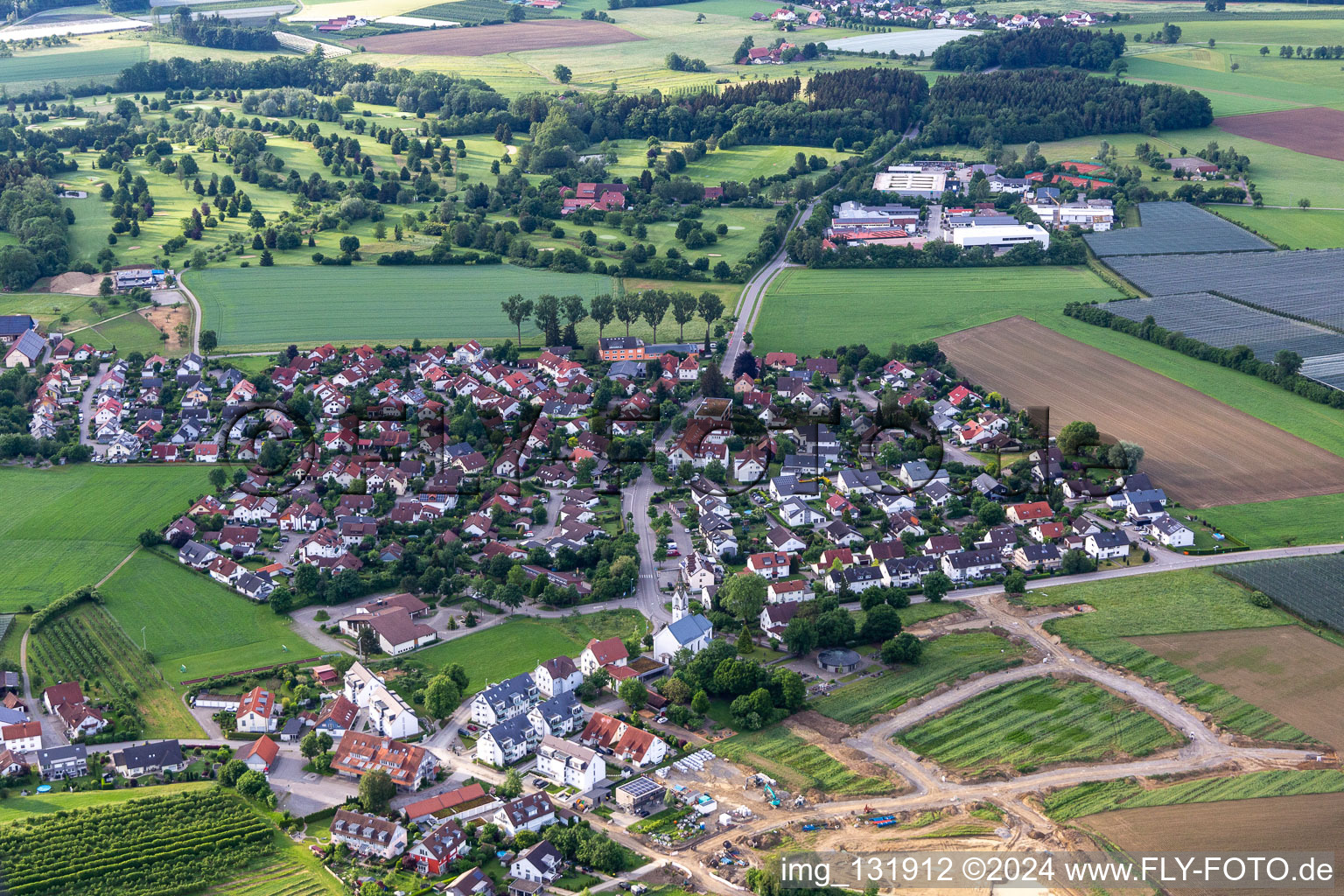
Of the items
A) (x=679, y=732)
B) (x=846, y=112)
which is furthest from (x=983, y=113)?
(x=679, y=732)

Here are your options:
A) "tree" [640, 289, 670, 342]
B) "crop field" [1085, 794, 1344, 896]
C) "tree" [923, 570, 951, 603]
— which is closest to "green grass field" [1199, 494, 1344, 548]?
"tree" [923, 570, 951, 603]

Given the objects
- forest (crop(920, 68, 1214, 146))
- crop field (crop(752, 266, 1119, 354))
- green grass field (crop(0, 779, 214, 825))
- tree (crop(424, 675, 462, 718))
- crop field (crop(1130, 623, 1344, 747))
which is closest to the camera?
green grass field (crop(0, 779, 214, 825))

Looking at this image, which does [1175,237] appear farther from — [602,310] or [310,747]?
[310,747]

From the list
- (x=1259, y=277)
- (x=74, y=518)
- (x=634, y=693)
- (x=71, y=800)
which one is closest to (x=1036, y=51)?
(x=1259, y=277)

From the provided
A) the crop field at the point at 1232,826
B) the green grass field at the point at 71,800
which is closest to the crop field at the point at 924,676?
the crop field at the point at 1232,826

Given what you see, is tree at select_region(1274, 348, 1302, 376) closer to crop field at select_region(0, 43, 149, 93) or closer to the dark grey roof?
the dark grey roof

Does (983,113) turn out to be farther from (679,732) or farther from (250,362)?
(679,732)

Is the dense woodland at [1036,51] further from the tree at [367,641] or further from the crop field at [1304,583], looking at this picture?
the tree at [367,641]
